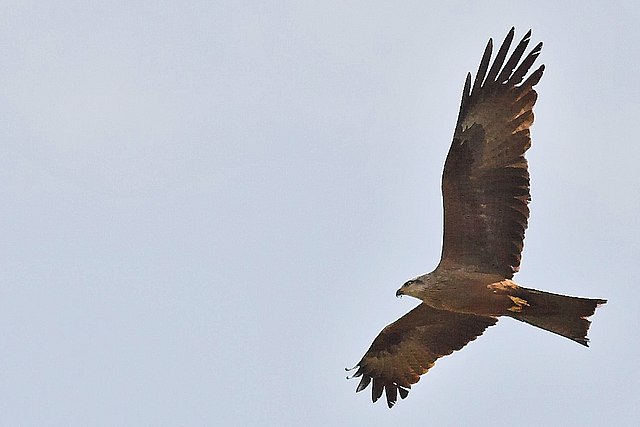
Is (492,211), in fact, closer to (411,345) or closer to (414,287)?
(414,287)

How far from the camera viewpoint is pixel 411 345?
16.9 m

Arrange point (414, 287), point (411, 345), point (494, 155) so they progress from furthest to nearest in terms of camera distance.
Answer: point (411, 345), point (414, 287), point (494, 155)

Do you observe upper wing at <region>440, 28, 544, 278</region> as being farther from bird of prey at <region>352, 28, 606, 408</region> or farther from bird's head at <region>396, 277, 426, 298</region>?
bird's head at <region>396, 277, 426, 298</region>

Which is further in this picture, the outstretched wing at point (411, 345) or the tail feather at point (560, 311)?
the outstretched wing at point (411, 345)

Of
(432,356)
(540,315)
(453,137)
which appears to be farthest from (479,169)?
(432,356)

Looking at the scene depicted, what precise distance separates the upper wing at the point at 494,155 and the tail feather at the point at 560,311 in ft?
1.45

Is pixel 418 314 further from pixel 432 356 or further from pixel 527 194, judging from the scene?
pixel 527 194

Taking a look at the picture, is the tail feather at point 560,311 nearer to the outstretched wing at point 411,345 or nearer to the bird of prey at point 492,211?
the bird of prey at point 492,211

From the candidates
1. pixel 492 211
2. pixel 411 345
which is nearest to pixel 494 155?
pixel 492 211

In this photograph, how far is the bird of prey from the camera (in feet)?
47.8

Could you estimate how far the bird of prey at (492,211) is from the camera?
47.8 feet

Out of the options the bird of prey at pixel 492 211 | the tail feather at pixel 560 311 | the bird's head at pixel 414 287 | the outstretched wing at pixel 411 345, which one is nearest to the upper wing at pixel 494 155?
the bird of prey at pixel 492 211

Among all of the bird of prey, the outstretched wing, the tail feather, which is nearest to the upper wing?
the bird of prey

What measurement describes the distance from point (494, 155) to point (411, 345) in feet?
10.8
